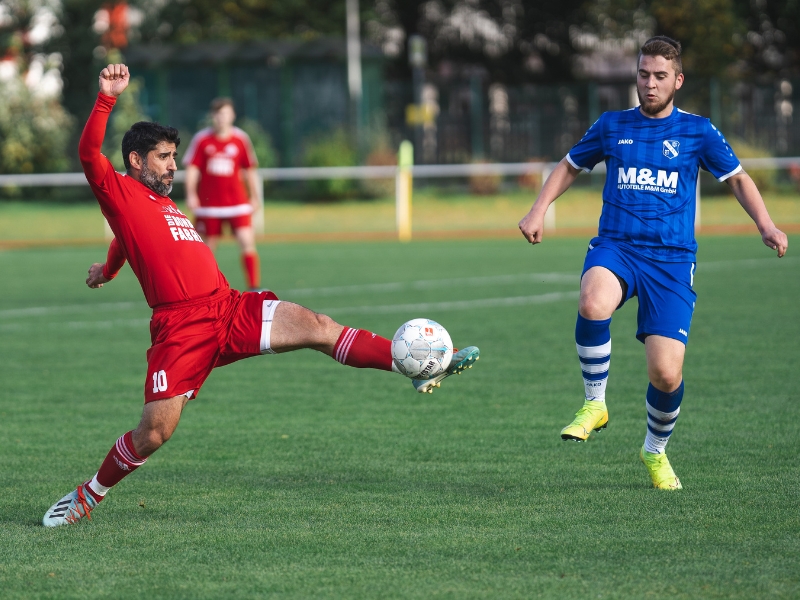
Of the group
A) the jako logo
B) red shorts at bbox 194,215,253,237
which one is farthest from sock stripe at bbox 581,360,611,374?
red shorts at bbox 194,215,253,237

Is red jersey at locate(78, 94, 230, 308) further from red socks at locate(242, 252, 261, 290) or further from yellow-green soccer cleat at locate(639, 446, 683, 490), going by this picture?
red socks at locate(242, 252, 261, 290)

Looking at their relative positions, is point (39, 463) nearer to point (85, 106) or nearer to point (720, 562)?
point (720, 562)

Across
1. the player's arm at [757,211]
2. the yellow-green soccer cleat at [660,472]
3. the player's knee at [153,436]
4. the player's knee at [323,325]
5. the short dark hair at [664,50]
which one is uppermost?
the short dark hair at [664,50]

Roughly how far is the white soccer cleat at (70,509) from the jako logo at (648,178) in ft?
9.23

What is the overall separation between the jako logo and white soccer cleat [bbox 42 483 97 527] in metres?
2.81

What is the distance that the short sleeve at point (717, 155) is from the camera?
18.3ft

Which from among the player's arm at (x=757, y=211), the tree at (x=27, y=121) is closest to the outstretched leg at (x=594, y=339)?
the player's arm at (x=757, y=211)

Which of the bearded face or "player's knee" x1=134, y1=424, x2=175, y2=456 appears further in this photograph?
the bearded face

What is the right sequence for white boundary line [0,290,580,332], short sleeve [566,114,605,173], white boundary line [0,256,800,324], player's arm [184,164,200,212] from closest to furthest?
short sleeve [566,114,605,173], white boundary line [0,290,580,332], white boundary line [0,256,800,324], player's arm [184,164,200,212]

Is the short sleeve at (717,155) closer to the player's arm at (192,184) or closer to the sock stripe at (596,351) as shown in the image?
the sock stripe at (596,351)

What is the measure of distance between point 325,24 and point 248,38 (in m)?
2.55

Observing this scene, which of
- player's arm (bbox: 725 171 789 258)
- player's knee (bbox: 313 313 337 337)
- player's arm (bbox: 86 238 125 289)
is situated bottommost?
player's knee (bbox: 313 313 337 337)

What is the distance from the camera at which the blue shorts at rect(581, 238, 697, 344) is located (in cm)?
544

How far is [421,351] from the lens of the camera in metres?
5.11
